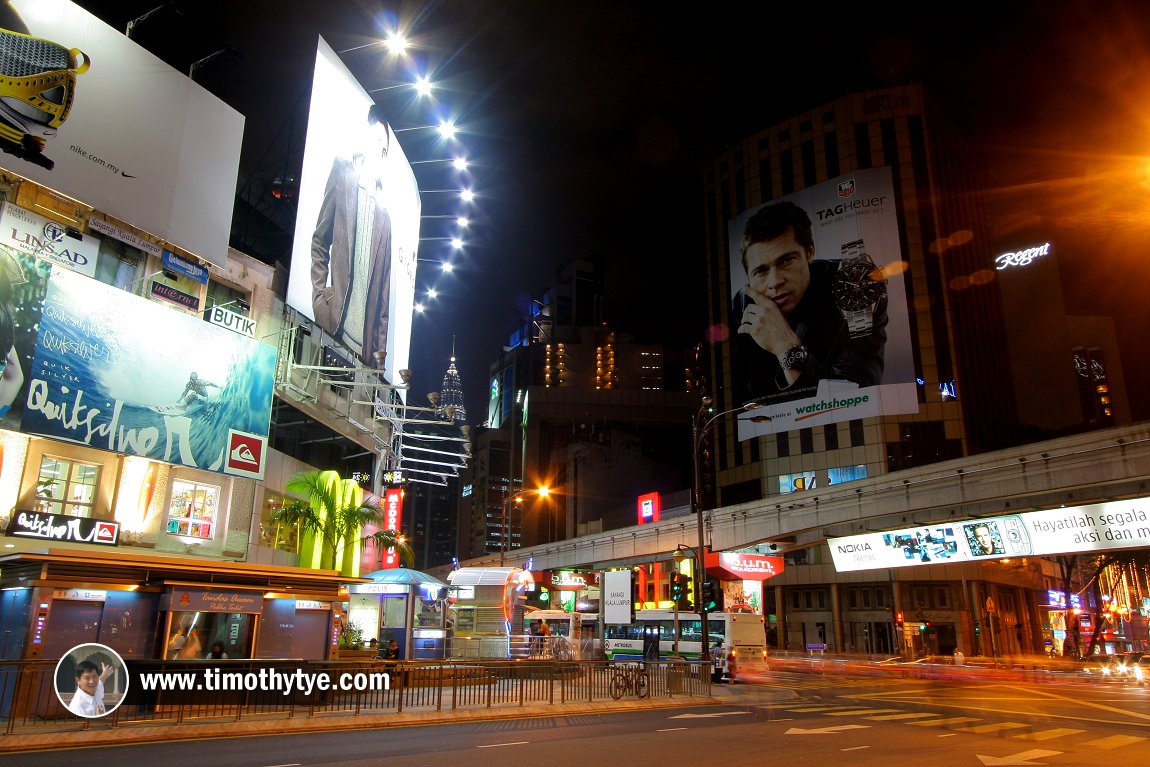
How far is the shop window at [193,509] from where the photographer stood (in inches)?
1022

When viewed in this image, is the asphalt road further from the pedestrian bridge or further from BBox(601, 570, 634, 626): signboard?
BBox(601, 570, 634, 626): signboard

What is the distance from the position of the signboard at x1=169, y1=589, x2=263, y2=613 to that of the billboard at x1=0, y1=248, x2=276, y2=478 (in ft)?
20.1

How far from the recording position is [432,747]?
13.2 m

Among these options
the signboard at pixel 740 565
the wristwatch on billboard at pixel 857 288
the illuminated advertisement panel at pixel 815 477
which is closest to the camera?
the signboard at pixel 740 565

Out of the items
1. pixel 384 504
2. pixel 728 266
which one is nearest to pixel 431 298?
pixel 384 504

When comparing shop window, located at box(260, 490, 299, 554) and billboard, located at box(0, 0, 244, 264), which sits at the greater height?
billboard, located at box(0, 0, 244, 264)

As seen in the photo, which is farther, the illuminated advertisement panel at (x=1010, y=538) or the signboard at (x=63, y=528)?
the illuminated advertisement panel at (x=1010, y=538)

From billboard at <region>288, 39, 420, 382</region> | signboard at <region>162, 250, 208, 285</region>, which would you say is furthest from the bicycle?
signboard at <region>162, 250, 208, 285</region>

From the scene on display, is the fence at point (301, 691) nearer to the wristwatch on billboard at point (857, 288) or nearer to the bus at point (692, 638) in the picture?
the bus at point (692, 638)

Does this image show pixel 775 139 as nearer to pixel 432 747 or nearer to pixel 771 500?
pixel 771 500

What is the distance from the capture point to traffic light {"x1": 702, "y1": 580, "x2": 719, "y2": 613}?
2544cm

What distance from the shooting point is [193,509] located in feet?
87.5

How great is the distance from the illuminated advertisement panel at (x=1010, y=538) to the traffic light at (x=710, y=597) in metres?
10.7

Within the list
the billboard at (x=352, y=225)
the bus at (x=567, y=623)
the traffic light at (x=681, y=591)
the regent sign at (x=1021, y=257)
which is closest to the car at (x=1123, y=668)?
the traffic light at (x=681, y=591)
